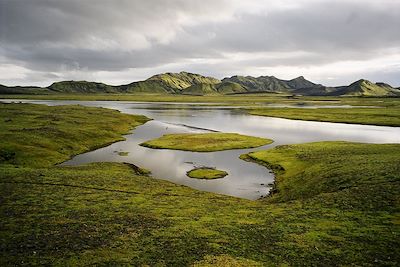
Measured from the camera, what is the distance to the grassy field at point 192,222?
78.9 ft

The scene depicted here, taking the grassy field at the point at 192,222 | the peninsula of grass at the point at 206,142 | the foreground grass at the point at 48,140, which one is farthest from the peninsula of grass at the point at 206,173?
the foreground grass at the point at 48,140

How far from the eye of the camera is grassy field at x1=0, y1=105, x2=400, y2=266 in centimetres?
2405

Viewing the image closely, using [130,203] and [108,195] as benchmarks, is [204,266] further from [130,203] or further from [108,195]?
[108,195]

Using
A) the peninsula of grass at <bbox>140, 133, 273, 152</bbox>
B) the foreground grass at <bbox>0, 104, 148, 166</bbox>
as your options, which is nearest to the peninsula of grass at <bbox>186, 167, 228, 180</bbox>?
the peninsula of grass at <bbox>140, 133, 273, 152</bbox>

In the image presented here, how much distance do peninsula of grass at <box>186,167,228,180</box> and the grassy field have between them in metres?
10.3

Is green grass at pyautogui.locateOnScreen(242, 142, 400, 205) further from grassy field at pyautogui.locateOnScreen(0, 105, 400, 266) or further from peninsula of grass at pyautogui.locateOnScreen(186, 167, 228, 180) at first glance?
peninsula of grass at pyautogui.locateOnScreen(186, 167, 228, 180)

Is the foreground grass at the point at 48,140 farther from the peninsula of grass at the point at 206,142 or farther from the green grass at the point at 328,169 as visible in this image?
the green grass at the point at 328,169

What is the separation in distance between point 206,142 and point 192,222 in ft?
212

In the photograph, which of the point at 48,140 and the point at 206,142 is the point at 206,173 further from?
the point at 48,140

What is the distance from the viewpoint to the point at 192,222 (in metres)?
32.5

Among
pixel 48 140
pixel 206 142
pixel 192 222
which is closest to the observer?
pixel 192 222

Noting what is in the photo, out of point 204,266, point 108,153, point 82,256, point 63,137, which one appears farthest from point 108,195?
point 63,137

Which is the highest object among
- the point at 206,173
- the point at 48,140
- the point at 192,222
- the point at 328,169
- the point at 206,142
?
the point at 48,140

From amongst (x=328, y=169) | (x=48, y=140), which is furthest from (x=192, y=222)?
(x=48, y=140)
